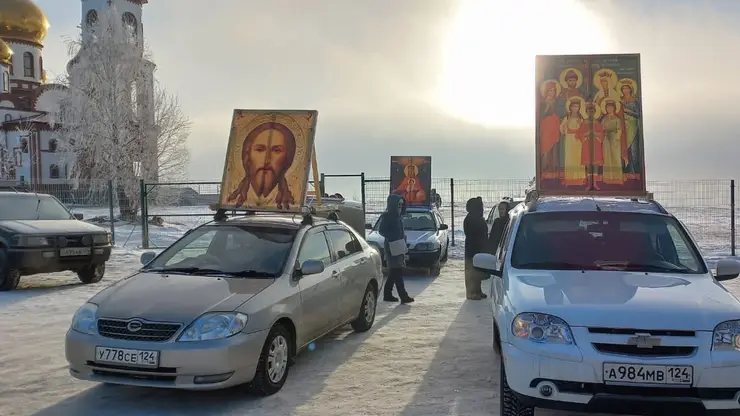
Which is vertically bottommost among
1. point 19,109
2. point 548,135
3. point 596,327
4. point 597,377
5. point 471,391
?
point 471,391

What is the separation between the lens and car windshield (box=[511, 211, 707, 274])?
512 centimetres

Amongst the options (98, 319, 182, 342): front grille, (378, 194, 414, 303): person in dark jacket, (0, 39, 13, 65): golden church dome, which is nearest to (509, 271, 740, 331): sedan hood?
(98, 319, 182, 342): front grille

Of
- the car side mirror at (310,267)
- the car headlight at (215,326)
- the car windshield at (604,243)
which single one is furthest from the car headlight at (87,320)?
the car windshield at (604,243)

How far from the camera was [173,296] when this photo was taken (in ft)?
17.2

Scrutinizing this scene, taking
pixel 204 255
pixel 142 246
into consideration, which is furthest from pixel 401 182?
pixel 204 255

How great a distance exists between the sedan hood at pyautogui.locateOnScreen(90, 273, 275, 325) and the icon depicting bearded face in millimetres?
2585

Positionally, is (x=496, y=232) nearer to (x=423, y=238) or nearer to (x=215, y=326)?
(x=423, y=238)

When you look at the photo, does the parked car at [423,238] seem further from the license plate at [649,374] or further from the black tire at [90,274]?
the license plate at [649,374]

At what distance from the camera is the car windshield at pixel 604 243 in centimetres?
512

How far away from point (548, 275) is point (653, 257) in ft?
3.31

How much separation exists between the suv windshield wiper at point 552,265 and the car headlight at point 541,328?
40.2 inches

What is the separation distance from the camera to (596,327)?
3.97m

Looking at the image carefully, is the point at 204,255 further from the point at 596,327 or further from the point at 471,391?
the point at 596,327

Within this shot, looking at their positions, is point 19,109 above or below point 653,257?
above
